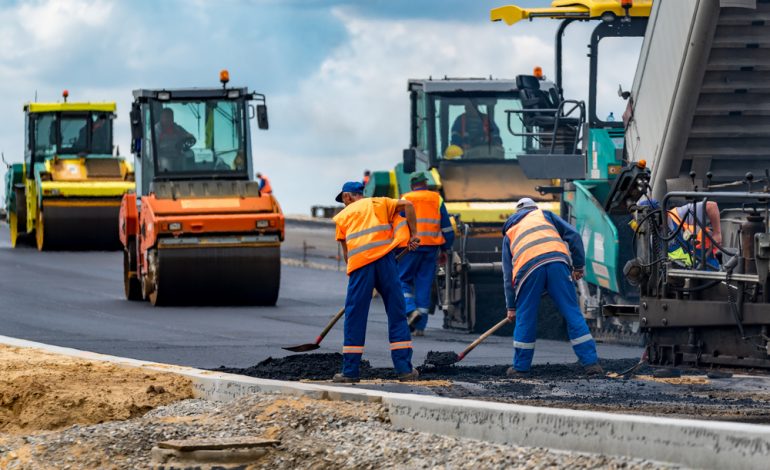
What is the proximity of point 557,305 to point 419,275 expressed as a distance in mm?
4709

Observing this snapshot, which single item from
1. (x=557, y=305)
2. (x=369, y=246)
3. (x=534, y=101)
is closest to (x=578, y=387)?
(x=557, y=305)

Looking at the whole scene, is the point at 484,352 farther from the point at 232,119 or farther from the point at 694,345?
the point at 232,119

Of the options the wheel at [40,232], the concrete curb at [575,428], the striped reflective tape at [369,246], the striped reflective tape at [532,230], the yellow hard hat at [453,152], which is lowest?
the concrete curb at [575,428]

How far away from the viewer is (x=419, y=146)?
20078mm

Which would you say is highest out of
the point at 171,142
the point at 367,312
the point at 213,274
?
the point at 171,142

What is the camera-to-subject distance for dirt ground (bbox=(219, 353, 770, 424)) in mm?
9469

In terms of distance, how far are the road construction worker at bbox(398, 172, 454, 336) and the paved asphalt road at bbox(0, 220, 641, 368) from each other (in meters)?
0.39

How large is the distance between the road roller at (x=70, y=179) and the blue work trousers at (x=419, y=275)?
41.4 feet

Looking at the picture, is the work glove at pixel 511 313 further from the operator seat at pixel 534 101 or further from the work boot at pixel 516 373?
the operator seat at pixel 534 101

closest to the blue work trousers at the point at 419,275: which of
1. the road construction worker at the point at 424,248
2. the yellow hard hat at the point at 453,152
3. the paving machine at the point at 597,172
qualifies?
the road construction worker at the point at 424,248

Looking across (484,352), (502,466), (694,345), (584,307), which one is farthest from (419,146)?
(502,466)

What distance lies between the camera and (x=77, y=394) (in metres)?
10.4

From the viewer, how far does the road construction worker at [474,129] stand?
1970 cm

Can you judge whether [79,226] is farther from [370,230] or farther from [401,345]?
[401,345]
